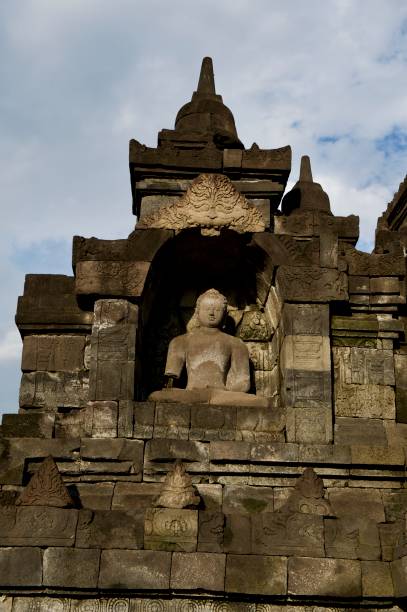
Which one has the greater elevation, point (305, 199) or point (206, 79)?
point (206, 79)

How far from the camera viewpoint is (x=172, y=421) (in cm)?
1273

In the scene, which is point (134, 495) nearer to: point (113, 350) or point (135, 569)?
point (135, 569)

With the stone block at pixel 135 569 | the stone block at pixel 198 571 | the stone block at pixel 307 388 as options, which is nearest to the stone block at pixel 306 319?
the stone block at pixel 307 388

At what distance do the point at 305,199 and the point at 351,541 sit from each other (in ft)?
24.8

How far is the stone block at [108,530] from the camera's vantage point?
35.1ft

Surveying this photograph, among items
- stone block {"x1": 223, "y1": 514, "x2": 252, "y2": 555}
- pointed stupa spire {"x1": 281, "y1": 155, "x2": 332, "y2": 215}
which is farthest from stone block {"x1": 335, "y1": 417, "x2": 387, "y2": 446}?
pointed stupa spire {"x1": 281, "y1": 155, "x2": 332, "y2": 215}

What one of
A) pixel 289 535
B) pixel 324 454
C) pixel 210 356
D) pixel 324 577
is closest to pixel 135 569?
pixel 289 535

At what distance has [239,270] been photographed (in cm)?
1530

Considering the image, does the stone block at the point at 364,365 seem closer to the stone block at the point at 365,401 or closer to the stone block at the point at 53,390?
the stone block at the point at 365,401

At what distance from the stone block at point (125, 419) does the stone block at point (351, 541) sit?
2.94m

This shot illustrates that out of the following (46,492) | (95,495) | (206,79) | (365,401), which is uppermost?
(206,79)

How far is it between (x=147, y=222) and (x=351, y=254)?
2.91m

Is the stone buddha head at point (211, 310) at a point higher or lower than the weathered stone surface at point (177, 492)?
higher

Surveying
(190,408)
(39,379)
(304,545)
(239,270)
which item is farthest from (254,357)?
(304,545)
